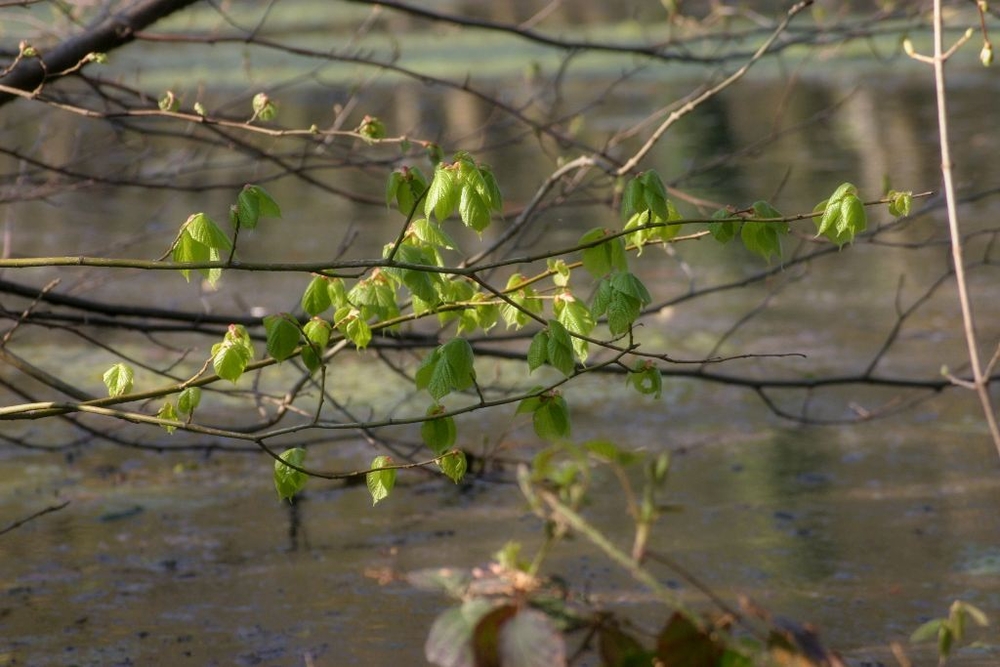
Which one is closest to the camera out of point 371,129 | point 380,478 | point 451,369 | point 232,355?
point 451,369

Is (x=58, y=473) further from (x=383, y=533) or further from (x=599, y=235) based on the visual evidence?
(x=599, y=235)

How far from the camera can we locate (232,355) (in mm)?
1956

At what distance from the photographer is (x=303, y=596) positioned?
362 cm

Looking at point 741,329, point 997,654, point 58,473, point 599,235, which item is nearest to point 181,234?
point 599,235

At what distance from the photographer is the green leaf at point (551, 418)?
1.90 meters

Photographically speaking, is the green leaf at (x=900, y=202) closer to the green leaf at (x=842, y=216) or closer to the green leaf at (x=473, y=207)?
the green leaf at (x=842, y=216)

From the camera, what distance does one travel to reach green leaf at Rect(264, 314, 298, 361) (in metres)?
1.93

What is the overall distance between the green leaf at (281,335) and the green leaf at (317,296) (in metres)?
0.08

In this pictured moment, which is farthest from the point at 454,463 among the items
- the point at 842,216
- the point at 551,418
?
the point at 842,216

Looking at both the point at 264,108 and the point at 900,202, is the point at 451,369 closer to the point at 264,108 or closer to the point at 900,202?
the point at 900,202

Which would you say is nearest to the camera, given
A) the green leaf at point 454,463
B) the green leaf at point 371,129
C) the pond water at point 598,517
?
the green leaf at point 454,463

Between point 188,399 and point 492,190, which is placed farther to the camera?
point 188,399

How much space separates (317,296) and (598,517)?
88.9 inches

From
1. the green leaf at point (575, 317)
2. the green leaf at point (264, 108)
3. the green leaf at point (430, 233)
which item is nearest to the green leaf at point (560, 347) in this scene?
the green leaf at point (575, 317)
